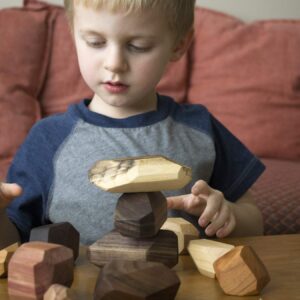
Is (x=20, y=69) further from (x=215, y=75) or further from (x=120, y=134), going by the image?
(x=120, y=134)

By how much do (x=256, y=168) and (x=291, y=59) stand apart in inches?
46.2

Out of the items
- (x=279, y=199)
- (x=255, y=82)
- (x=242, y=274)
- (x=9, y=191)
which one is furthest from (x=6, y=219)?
(x=255, y=82)

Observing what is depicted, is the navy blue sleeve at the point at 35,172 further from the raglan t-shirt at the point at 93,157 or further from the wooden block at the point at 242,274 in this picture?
the wooden block at the point at 242,274

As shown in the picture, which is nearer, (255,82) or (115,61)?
(115,61)

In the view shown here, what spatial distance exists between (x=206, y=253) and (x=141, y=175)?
0.12 m

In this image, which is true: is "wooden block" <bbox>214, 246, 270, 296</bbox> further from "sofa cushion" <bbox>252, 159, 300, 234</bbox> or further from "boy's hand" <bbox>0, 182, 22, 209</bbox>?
"sofa cushion" <bbox>252, 159, 300, 234</bbox>

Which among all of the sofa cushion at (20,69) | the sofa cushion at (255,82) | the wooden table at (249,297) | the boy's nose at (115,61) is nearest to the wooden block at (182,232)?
the wooden table at (249,297)

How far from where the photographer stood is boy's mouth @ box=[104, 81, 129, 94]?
86 centimetres

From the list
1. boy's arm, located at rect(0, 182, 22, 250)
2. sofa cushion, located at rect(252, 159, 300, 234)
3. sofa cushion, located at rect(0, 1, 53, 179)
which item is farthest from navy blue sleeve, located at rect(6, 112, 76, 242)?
sofa cushion, located at rect(0, 1, 53, 179)

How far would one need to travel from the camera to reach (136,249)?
0.56 metres

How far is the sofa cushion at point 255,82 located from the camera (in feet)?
6.86

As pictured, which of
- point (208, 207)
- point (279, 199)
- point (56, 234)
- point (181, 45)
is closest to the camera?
point (56, 234)

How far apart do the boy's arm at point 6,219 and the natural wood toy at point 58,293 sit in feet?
0.57

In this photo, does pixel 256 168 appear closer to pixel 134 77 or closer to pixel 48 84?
pixel 134 77
